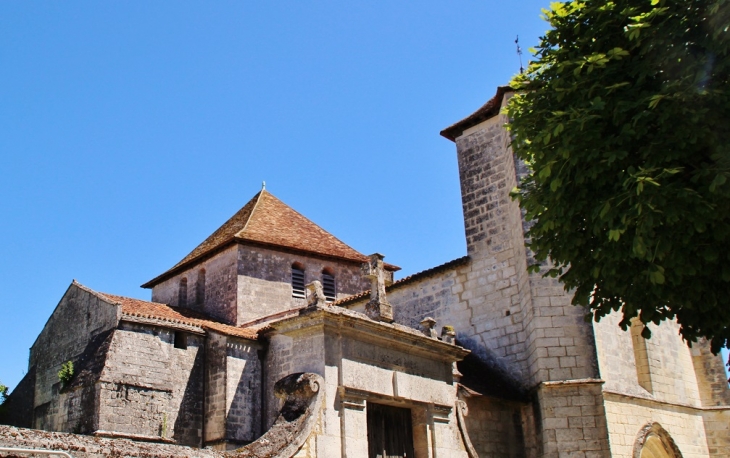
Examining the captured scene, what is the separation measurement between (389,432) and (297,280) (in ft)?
45.9

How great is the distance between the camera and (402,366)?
373 inches

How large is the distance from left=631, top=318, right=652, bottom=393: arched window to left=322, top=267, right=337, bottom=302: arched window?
10.2 m

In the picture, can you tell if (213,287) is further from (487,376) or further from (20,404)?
(487,376)

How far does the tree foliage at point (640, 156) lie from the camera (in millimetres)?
7375

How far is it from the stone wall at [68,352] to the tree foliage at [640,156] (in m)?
12.1

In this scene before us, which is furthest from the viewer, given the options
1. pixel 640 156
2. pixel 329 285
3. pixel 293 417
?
pixel 329 285

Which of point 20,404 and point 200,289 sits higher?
point 200,289

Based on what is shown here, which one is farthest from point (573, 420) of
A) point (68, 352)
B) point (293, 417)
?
point (68, 352)

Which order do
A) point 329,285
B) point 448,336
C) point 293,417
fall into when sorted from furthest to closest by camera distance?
point 329,285 → point 448,336 → point 293,417

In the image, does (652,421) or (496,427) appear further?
(652,421)

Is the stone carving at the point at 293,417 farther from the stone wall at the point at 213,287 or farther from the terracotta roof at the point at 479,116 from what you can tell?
the stone wall at the point at 213,287

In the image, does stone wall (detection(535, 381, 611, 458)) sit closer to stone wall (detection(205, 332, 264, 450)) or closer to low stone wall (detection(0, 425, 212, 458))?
stone wall (detection(205, 332, 264, 450))

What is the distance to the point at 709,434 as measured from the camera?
1605cm

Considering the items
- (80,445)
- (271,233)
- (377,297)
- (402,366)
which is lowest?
(80,445)
